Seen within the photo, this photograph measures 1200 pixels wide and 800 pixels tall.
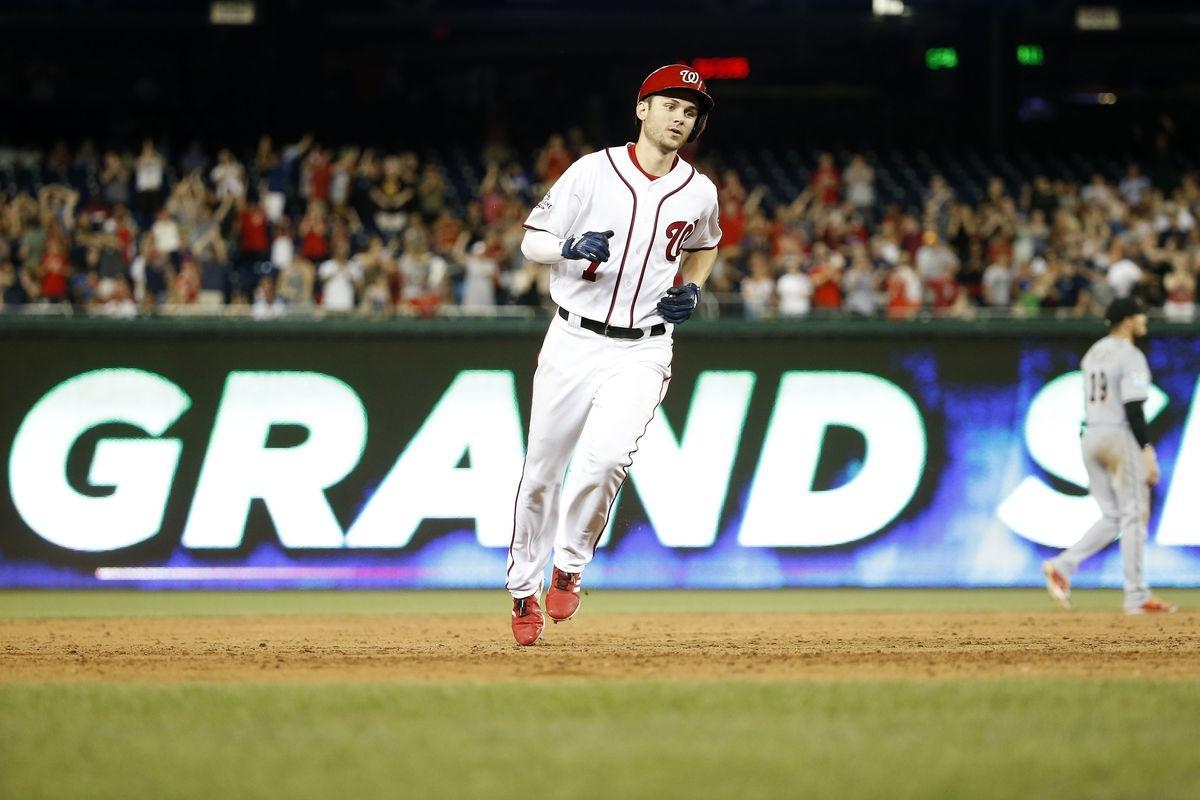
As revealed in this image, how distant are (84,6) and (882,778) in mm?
26629

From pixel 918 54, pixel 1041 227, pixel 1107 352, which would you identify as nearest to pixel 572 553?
pixel 1107 352

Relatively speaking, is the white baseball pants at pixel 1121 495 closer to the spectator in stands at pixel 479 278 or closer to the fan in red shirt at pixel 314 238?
the spectator in stands at pixel 479 278

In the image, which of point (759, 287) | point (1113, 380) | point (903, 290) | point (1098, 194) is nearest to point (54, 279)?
point (759, 287)

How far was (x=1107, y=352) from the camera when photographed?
10469 mm

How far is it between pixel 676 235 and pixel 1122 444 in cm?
480

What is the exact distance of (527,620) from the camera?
7.38 m

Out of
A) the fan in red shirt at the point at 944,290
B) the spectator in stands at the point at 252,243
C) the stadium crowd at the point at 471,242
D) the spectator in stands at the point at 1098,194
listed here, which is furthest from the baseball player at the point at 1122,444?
the spectator in stands at the point at 252,243

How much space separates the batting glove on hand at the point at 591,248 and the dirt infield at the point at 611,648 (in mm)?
1714

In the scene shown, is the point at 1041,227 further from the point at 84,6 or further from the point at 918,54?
the point at 84,6

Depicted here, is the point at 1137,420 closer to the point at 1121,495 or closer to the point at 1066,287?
the point at 1121,495

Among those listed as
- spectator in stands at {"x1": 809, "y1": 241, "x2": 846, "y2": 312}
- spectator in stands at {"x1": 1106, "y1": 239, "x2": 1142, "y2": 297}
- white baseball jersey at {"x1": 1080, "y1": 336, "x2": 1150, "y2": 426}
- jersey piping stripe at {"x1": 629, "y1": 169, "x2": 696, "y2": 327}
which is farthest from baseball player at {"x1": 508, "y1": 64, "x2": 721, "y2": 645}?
spectator in stands at {"x1": 1106, "y1": 239, "x2": 1142, "y2": 297}

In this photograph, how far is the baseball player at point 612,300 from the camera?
22.6 feet

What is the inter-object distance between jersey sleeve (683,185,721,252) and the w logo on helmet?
83 mm

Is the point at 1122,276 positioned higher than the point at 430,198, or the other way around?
the point at 430,198
